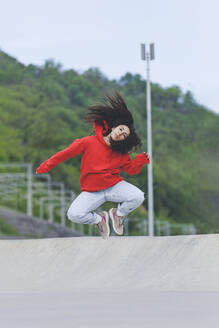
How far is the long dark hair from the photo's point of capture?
774 centimetres

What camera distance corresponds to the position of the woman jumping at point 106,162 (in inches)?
304

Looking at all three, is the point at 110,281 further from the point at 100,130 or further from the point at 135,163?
the point at 100,130

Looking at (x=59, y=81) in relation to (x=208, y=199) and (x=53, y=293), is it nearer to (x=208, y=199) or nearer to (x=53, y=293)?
(x=208, y=199)

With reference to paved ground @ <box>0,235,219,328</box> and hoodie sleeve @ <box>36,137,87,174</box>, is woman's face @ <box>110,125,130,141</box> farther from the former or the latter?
paved ground @ <box>0,235,219,328</box>

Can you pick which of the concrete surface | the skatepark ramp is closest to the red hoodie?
the skatepark ramp

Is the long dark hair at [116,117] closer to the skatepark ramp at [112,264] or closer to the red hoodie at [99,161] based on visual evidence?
the red hoodie at [99,161]

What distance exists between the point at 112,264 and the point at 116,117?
2658 mm

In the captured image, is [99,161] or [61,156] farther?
[99,161]

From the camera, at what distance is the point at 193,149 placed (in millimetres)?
70312

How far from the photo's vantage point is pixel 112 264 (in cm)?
918

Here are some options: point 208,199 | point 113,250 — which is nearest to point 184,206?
point 208,199

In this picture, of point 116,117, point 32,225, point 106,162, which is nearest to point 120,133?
point 116,117

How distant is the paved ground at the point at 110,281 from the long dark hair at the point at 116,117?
1974mm

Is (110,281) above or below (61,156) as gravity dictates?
below
